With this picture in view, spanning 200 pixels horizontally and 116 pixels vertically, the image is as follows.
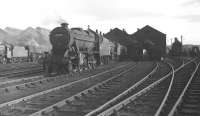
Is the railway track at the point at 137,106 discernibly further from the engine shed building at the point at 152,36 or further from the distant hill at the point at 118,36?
the distant hill at the point at 118,36

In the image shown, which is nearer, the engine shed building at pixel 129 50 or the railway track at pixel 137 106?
the railway track at pixel 137 106

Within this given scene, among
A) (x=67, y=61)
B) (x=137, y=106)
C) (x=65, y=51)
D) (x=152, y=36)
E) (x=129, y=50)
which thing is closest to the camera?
(x=137, y=106)

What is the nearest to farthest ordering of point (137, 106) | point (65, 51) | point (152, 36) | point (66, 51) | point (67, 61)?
1. point (137, 106)
2. point (67, 61)
3. point (66, 51)
4. point (65, 51)
5. point (152, 36)

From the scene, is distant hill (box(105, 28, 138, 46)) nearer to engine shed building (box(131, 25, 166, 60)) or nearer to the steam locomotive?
engine shed building (box(131, 25, 166, 60))

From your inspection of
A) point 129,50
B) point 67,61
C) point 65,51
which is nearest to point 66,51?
point 65,51

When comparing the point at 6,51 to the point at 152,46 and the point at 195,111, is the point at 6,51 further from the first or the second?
the point at 195,111

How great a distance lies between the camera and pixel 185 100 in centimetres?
745

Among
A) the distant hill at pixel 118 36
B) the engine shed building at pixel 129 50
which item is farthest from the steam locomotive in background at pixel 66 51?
the distant hill at pixel 118 36

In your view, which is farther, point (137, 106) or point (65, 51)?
point (65, 51)

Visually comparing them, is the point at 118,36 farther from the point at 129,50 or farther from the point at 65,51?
the point at 65,51

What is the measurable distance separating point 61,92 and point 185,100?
458 centimetres

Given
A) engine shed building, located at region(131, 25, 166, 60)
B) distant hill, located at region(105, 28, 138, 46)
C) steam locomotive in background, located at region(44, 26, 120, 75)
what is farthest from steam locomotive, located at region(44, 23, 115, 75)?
distant hill, located at region(105, 28, 138, 46)

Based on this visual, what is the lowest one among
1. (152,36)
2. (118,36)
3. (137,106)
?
(137,106)

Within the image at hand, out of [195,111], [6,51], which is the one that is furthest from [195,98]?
[6,51]
